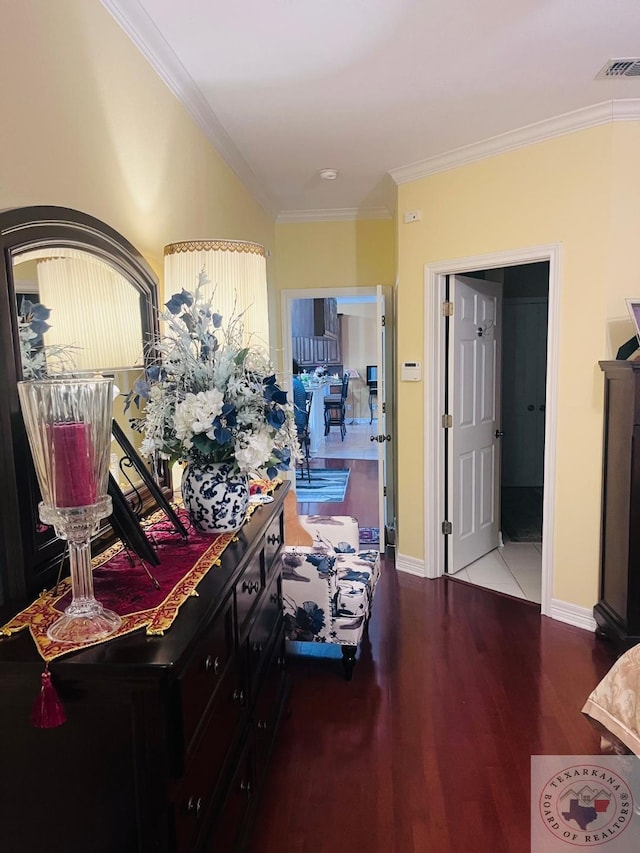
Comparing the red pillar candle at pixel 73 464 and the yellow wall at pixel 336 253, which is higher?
the yellow wall at pixel 336 253

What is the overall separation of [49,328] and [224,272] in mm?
795

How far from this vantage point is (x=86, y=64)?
5.62 feet

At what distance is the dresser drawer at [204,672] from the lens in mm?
1133

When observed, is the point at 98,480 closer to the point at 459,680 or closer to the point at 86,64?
the point at 86,64

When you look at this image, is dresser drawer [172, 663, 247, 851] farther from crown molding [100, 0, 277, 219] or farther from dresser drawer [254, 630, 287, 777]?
crown molding [100, 0, 277, 219]

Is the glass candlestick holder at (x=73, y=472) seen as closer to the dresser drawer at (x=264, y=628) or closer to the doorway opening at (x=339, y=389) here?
the dresser drawer at (x=264, y=628)

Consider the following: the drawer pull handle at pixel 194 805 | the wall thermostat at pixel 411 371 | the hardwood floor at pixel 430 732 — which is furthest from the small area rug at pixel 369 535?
the drawer pull handle at pixel 194 805

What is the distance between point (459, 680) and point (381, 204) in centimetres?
354

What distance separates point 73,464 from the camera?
111cm

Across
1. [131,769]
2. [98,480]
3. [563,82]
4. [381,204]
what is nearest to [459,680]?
[131,769]

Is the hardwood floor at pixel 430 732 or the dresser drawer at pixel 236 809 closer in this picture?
the dresser drawer at pixel 236 809

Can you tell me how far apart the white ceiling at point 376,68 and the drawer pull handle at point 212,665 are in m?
2.01

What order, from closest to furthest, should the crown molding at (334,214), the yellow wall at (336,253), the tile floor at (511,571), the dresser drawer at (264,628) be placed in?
1. the dresser drawer at (264,628)
2. the tile floor at (511,571)
3. the crown molding at (334,214)
4. the yellow wall at (336,253)

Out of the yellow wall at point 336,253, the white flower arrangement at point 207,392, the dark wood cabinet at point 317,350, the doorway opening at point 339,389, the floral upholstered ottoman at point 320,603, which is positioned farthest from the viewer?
the dark wood cabinet at point 317,350
